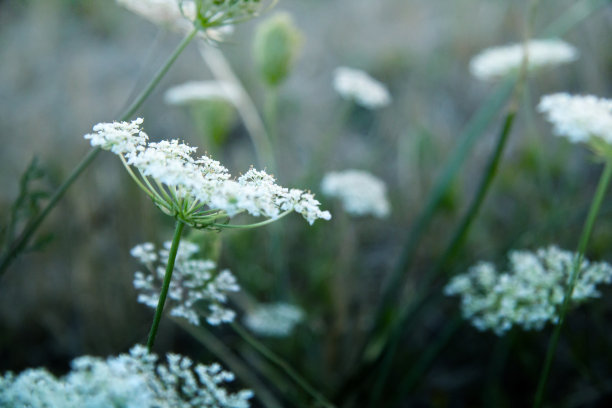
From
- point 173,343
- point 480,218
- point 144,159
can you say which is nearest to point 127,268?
point 173,343

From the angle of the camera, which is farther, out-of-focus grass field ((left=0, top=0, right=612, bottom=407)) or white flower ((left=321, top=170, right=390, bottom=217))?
out-of-focus grass field ((left=0, top=0, right=612, bottom=407))

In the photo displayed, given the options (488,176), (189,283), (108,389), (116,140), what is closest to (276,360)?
(189,283)

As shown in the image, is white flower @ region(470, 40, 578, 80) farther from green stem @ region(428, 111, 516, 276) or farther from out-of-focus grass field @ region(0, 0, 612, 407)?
green stem @ region(428, 111, 516, 276)

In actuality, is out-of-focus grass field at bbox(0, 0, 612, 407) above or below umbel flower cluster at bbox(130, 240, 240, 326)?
above

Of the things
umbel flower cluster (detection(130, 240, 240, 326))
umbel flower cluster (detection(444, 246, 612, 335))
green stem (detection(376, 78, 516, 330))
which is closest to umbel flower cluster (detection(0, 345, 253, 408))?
umbel flower cluster (detection(130, 240, 240, 326))

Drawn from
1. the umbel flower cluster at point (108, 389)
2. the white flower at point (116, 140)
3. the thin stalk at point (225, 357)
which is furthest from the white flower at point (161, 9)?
the umbel flower cluster at point (108, 389)

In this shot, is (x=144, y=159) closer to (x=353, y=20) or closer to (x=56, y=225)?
(x=56, y=225)

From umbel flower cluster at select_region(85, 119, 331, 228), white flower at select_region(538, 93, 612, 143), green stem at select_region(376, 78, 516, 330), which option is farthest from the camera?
green stem at select_region(376, 78, 516, 330)
